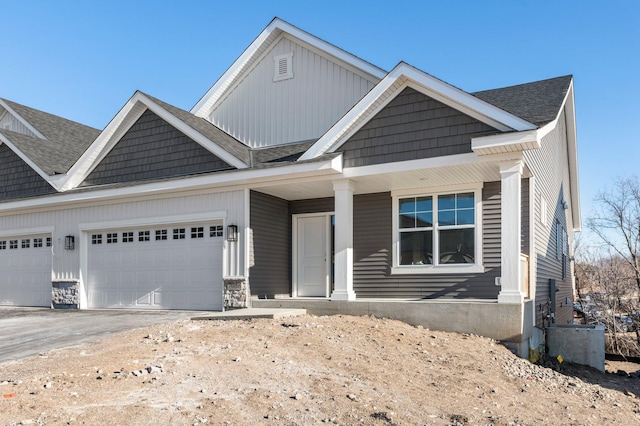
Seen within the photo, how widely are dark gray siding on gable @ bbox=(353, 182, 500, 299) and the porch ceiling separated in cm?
36

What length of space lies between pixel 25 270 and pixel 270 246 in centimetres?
749

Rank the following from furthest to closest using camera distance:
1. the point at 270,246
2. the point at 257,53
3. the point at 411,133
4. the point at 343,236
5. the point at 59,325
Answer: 1. the point at 257,53
2. the point at 270,246
3. the point at 343,236
4. the point at 59,325
5. the point at 411,133

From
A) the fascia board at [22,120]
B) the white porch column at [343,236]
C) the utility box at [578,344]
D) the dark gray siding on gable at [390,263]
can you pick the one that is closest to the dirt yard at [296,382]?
the white porch column at [343,236]

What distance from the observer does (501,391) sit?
21.7 ft

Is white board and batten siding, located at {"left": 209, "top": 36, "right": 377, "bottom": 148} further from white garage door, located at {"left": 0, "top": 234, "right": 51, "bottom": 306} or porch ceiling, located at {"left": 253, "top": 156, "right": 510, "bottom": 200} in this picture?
white garage door, located at {"left": 0, "top": 234, "right": 51, "bottom": 306}

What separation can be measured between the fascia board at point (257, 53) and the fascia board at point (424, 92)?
264 centimetres

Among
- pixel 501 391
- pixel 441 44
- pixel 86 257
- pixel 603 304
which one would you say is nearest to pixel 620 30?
pixel 441 44

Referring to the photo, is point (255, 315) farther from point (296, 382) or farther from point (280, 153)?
point (280, 153)

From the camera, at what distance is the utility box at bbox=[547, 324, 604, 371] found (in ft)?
36.3

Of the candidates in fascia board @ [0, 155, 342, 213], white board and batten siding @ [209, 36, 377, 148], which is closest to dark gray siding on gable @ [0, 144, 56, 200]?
fascia board @ [0, 155, 342, 213]

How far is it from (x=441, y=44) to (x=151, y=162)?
8188mm

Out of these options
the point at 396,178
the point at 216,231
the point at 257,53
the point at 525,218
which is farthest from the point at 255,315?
the point at 257,53

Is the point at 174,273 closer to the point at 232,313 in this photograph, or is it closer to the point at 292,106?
the point at 232,313

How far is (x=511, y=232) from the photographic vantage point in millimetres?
9156
